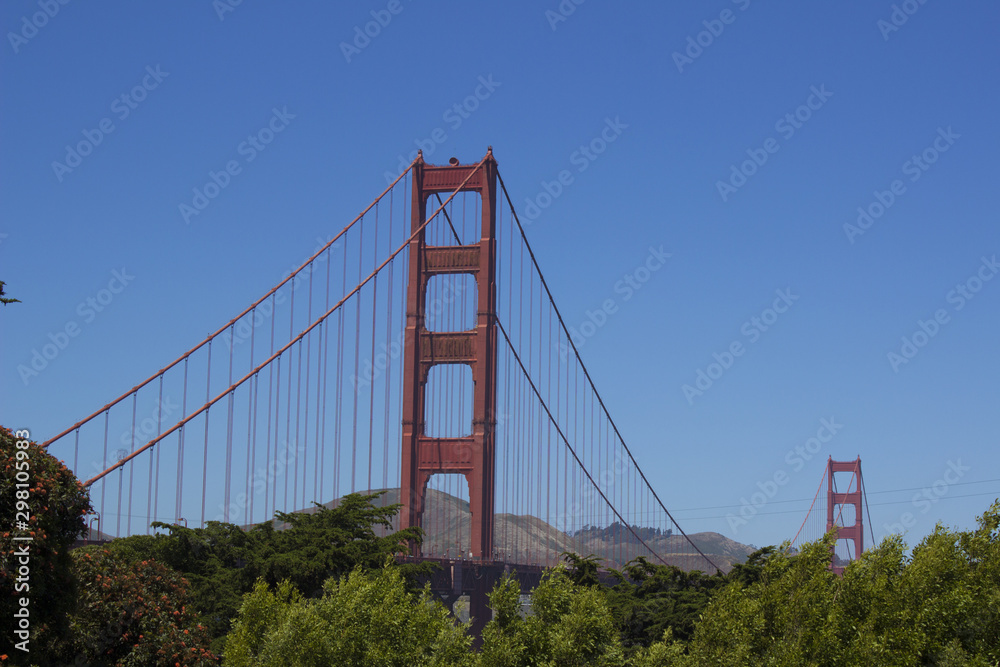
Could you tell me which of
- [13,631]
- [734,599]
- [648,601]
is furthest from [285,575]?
[13,631]

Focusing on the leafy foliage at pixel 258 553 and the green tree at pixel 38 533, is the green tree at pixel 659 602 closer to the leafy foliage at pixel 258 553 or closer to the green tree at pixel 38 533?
the leafy foliage at pixel 258 553

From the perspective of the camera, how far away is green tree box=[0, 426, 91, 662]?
17922 millimetres

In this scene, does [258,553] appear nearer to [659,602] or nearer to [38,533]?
[659,602]

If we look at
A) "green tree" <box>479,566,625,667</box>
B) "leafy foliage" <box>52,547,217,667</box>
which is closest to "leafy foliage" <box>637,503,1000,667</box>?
"green tree" <box>479,566,625,667</box>

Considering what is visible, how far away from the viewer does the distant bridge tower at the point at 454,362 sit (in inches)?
2245

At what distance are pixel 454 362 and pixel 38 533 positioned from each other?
134 ft

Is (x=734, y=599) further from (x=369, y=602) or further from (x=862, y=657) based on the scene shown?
(x=369, y=602)

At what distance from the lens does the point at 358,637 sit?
79.9ft

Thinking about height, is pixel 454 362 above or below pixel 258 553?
above

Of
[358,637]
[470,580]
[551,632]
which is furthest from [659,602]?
[551,632]

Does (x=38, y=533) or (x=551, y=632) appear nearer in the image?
(x=38, y=533)

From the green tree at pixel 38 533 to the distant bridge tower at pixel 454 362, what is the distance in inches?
1376

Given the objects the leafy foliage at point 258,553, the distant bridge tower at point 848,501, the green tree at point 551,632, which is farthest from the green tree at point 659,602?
the distant bridge tower at point 848,501

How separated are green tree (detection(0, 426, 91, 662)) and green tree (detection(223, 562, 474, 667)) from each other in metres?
5.46
